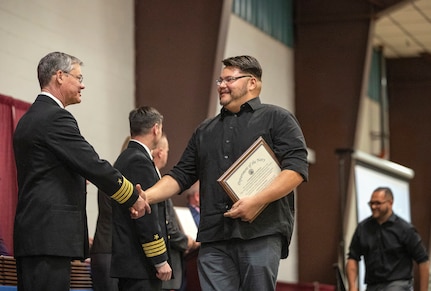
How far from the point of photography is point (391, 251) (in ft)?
24.3

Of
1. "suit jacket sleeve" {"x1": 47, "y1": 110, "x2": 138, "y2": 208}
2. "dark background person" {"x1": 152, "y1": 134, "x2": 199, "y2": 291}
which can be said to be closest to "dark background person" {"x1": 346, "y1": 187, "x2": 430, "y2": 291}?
"dark background person" {"x1": 152, "y1": 134, "x2": 199, "y2": 291}

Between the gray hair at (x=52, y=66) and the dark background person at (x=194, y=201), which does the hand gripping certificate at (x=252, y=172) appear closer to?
the gray hair at (x=52, y=66)

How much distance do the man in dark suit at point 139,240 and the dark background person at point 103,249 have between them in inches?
20.4

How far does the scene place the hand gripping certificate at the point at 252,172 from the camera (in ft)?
13.3

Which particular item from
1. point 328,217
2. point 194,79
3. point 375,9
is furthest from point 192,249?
point 375,9

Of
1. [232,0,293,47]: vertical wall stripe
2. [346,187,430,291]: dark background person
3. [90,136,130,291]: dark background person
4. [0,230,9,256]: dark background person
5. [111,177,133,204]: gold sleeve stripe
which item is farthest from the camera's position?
[232,0,293,47]: vertical wall stripe

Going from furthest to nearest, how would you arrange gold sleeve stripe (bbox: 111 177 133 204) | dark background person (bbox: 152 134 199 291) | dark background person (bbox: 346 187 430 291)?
dark background person (bbox: 346 187 430 291), dark background person (bbox: 152 134 199 291), gold sleeve stripe (bbox: 111 177 133 204)

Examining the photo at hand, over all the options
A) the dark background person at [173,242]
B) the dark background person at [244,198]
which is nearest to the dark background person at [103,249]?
the dark background person at [173,242]

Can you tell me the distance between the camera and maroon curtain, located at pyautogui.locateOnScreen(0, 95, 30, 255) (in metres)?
6.19

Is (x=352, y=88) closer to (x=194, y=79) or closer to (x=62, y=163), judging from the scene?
(x=194, y=79)

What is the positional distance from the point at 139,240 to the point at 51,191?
0.85 m

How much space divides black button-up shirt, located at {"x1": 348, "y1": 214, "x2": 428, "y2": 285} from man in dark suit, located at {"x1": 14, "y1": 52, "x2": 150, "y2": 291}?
369 centimetres

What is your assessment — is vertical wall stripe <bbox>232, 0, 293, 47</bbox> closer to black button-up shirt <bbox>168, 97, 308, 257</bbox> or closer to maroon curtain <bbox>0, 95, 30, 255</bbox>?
maroon curtain <bbox>0, 95, 30, 255</bbox>

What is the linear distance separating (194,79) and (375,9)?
502 centimetres
